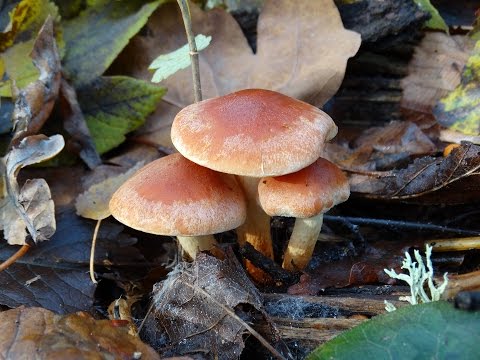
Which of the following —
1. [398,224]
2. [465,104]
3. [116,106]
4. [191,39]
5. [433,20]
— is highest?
[191,39]

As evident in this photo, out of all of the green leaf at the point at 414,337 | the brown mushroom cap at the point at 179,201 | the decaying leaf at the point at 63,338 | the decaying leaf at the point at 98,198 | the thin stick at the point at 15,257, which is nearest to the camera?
the green leaf at the point at 414,337

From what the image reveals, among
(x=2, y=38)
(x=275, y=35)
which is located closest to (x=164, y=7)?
(x=275, y=35)

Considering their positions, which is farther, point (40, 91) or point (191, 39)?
point (40, 91)

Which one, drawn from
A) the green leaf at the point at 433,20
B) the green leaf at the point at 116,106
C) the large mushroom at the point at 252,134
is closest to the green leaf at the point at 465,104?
the green leaf at the point at 433,20

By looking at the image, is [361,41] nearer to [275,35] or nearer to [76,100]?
[275,35]

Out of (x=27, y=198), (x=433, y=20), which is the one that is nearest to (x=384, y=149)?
(x=433, y=20)

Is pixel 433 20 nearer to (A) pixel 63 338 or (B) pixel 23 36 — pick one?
(B) pixel 23 36

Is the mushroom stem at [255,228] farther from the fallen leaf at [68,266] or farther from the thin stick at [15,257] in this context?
the thin stick at [15,257]
